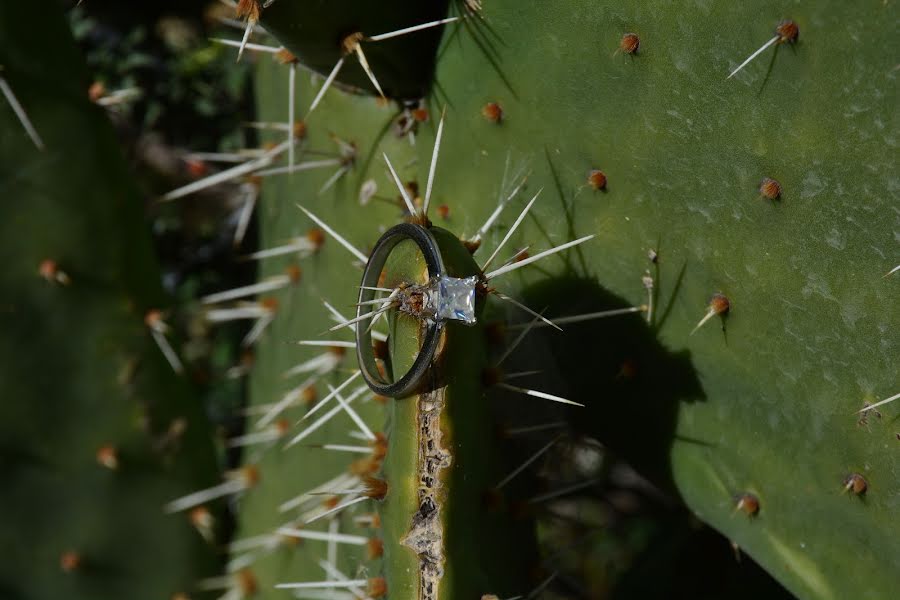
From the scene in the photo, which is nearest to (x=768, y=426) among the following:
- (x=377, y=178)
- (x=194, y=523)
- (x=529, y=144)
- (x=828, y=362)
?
(x=828, y=362)

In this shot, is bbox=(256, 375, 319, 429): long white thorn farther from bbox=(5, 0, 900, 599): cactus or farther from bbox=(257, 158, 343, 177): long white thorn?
bbox=(257, 158, 343, 177): long white thorn

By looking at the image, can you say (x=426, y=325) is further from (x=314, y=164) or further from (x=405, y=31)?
(x=314, y=164)

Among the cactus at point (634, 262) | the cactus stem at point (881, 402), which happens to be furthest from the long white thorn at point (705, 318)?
the cactus stem at point (881, 402)

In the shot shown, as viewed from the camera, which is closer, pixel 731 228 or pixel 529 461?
pixel 731 228

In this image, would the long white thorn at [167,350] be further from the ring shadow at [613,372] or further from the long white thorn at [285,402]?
the ring shadow at [613,372]

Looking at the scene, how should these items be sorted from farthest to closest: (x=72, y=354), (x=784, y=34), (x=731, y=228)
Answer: (x=72, y=354) → (x=731, y=228) → (x=784, y=34)

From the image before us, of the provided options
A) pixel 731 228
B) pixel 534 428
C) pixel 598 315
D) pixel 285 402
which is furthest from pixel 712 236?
pixel 285 402
